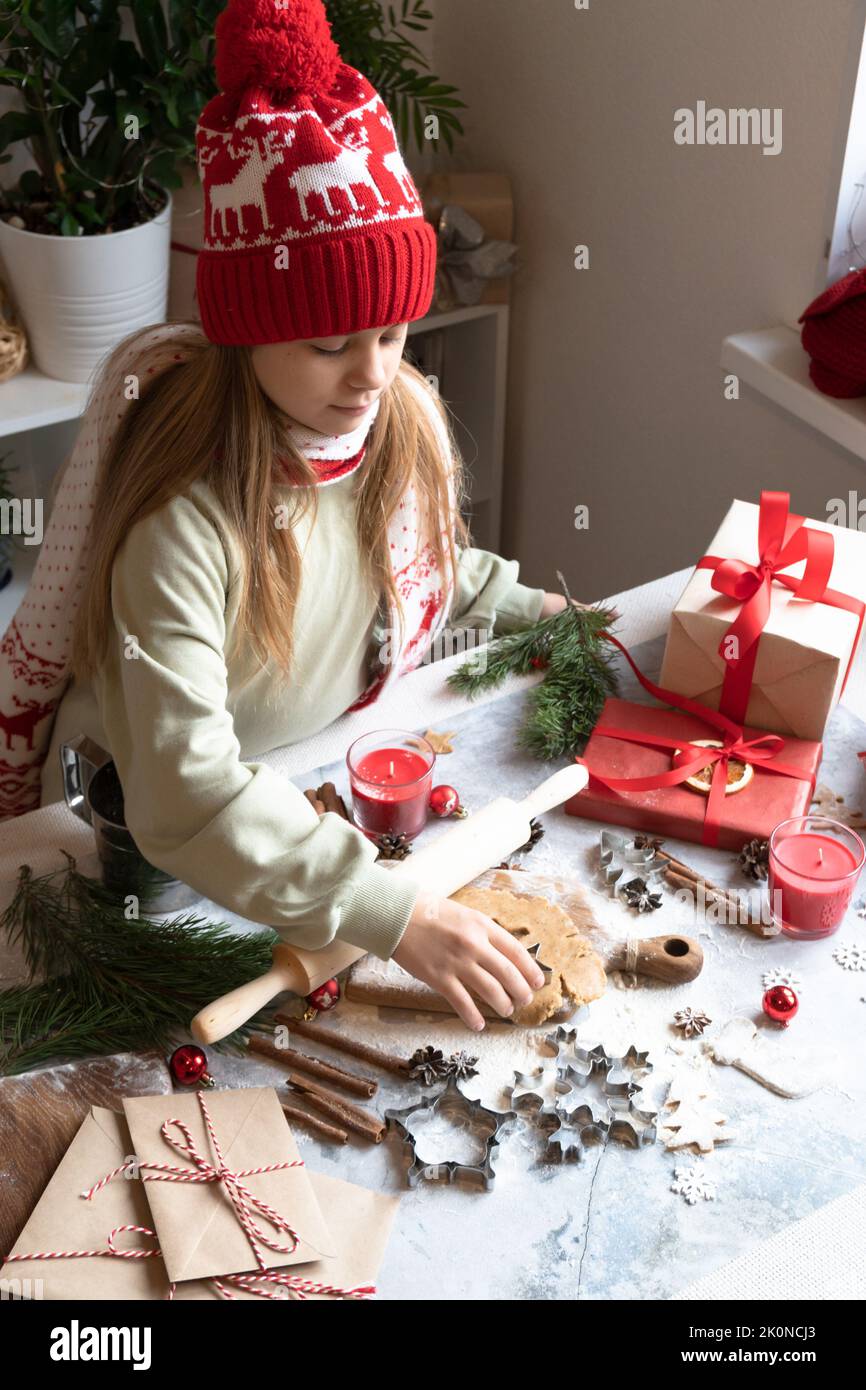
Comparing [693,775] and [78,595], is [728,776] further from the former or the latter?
[78,595]

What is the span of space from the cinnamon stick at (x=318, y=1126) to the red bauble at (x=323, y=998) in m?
0.10

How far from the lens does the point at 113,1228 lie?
3.17ft

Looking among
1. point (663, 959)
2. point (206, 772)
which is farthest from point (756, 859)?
point (206, 772)

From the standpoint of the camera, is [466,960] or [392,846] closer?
[466,960]

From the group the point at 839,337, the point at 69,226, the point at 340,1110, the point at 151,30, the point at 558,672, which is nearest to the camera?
the point at 340,1110

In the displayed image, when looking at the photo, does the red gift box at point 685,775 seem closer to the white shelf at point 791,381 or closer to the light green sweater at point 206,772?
the light green sweater at point 206,772

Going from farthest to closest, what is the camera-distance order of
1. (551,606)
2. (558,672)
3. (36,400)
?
(36,400), (551,606), (558,672)

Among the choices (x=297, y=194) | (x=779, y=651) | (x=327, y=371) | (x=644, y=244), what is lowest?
(x=779, y=651)

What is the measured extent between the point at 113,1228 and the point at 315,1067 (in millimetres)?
205

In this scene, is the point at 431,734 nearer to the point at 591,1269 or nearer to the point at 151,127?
the point at 591,1269

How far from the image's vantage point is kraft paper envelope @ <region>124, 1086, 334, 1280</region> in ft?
3.14

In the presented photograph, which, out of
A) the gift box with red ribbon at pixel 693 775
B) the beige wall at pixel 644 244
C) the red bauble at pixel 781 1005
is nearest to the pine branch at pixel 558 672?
the gift box with red ribbon at pixel 693 775
